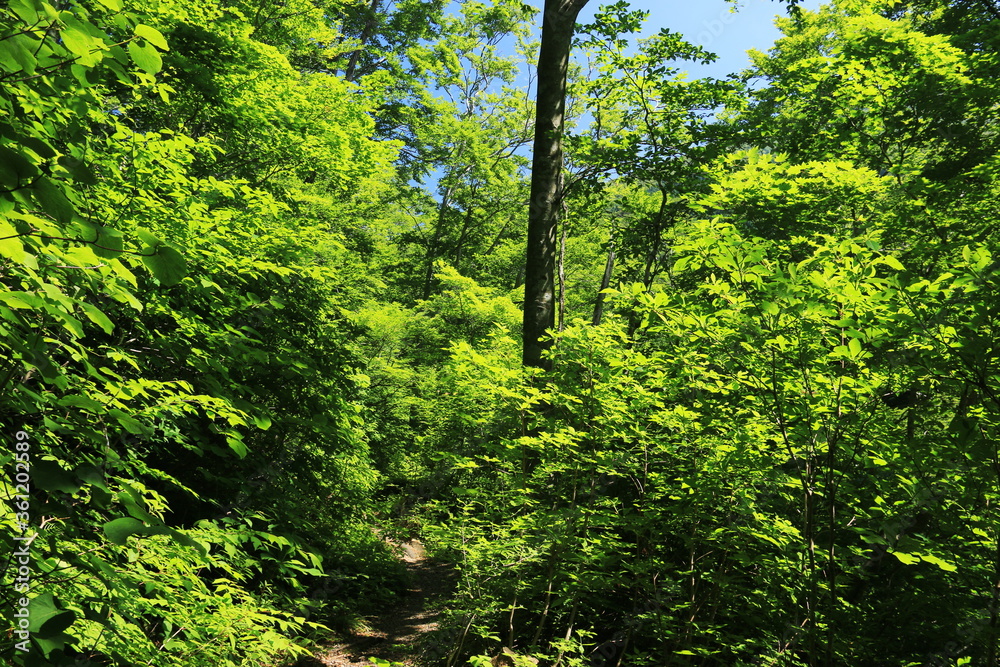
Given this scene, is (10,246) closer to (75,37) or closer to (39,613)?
(75,37)

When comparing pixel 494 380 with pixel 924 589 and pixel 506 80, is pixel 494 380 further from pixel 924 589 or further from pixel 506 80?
pixel 506 80

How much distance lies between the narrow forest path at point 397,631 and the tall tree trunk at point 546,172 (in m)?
2.84

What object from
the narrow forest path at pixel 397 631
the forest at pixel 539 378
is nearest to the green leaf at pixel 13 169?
the forest at pixel 539 378

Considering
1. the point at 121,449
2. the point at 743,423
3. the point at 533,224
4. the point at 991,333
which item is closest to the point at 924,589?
the point at 743,423

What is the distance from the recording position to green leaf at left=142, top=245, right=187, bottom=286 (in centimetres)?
92

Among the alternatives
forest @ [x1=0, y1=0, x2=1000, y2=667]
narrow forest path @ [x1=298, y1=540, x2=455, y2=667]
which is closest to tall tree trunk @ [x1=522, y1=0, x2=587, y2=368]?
forest @ [x1=0, y1=0, x2=1000, y2=667]

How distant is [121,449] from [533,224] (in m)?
3.95

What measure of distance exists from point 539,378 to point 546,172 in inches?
86.1

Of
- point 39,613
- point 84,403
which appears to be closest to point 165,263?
point 84,403

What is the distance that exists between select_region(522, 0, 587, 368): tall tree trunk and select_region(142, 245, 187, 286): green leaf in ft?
14.5

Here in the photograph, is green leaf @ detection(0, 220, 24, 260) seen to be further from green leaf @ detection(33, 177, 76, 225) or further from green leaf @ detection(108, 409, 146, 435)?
green leaf @ detection(108, 409, 146, 435)

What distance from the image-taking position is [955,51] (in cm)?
588

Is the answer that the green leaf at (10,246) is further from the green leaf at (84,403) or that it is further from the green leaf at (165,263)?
the green leaf at (84,403)

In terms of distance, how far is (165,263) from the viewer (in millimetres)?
937
